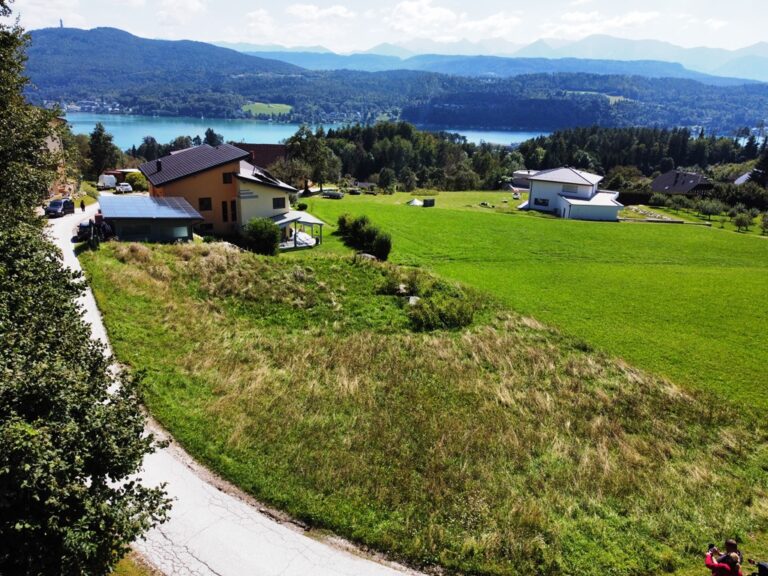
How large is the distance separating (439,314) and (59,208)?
30647 mm

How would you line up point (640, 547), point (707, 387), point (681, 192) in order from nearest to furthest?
point (640, 547)
point (707, 387)
point (681, 192)

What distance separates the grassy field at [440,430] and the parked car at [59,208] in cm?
1848

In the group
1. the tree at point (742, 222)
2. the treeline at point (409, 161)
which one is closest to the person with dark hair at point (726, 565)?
the tree at point (742, 222)

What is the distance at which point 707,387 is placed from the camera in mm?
18844

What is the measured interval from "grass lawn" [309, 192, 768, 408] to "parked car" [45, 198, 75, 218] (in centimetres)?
1945

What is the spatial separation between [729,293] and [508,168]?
90.2m

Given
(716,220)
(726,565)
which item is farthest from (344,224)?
(716,220)

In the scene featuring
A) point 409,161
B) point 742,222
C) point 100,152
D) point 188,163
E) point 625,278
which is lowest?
point 409,161

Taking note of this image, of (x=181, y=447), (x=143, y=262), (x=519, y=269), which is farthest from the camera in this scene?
(x=519, y=269)

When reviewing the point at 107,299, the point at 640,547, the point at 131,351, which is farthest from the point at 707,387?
the point at 107,299

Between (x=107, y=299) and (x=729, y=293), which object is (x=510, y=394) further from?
(x=729, y=293)

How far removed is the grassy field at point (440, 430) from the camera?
10.4 metres

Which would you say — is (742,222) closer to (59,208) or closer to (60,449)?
(59,208)

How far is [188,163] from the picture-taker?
40.4 metres
